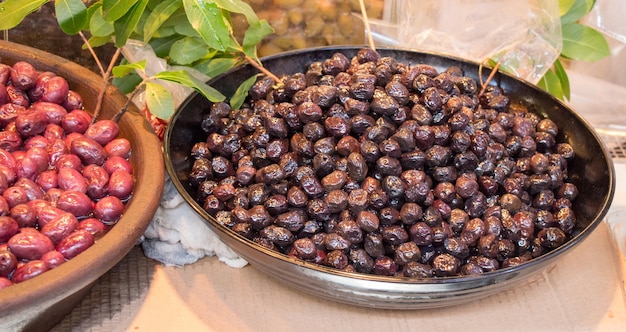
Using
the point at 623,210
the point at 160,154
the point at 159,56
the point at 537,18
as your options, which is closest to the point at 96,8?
the point at 159,56

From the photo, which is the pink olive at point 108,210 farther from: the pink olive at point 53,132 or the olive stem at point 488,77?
the olive stem at point 488,77

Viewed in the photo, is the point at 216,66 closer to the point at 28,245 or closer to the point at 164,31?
the point at 164,31

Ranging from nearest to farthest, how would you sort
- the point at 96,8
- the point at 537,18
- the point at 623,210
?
the point at 96,8 → the point at 623,210 → the point at 537,18

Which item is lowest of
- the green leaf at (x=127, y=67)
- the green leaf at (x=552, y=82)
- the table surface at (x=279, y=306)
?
the table surface at (x=279, y=306)

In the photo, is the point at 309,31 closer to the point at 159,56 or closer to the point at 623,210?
the point at 159,56

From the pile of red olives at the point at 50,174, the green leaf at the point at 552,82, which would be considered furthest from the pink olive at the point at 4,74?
the green leaf at the point at 552,82

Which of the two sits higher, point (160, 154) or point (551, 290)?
point (160, 154)

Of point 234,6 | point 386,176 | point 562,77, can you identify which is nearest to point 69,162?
point 234,6

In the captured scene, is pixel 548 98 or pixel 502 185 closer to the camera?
pixel 502 185
